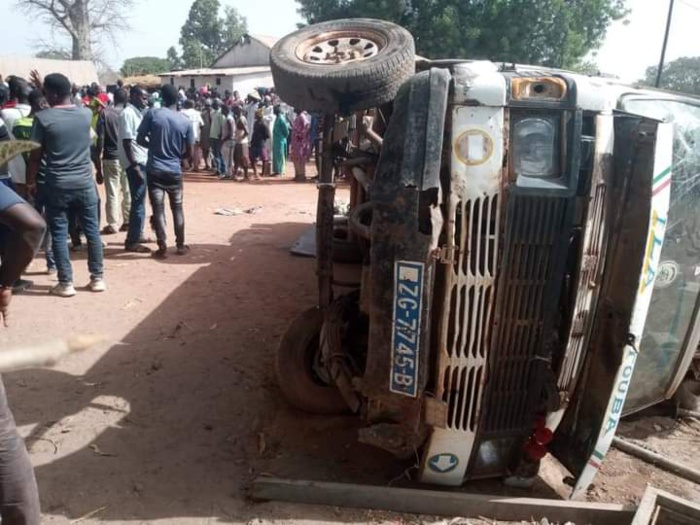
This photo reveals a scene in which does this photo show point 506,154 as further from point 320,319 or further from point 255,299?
point 255,299

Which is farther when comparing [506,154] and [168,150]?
[168,150]

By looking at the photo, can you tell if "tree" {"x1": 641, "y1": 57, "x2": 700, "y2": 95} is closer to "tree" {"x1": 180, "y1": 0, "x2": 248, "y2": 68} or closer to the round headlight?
the round headlight

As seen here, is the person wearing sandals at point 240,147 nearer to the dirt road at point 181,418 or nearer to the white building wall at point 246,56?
the dirt road at point 181,418

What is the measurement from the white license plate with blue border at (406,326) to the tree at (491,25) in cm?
1694

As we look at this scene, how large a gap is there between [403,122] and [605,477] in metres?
2.22

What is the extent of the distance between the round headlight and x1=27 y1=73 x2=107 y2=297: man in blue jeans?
4.31m

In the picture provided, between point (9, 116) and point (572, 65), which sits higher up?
point (572, 65)

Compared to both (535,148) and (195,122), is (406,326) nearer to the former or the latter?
(535,148)

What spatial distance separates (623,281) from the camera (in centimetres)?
260

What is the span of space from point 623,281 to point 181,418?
2.64 metres

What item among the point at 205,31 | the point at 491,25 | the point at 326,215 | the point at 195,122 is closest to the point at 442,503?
the point at 326,215

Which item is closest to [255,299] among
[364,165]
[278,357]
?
[278,357]

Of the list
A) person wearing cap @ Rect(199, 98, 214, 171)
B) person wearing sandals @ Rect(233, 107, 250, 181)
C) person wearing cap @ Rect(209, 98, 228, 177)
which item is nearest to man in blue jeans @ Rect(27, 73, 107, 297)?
person wearing sandals @ Rect(233, 107, 250, 181)

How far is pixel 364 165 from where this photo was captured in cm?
357
